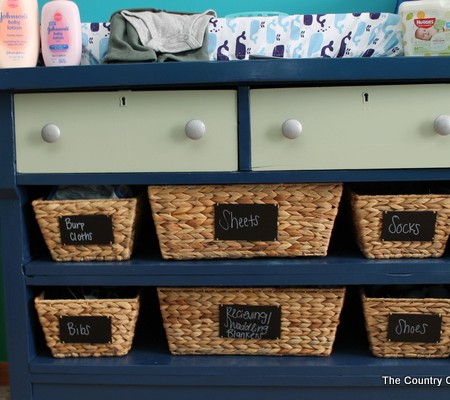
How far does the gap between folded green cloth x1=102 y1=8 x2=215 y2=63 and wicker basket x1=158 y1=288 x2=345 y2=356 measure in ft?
1.63

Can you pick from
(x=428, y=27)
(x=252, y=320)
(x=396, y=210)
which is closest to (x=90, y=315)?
(x=252, y=320)

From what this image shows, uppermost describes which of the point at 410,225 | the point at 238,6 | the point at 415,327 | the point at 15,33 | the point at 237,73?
the point at 238,6

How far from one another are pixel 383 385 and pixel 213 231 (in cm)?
48

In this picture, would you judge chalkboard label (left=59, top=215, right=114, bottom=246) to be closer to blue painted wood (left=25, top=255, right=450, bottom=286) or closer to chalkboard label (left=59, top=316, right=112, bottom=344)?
blue painted wood (left=25, top=255, right=450, bottom=286)

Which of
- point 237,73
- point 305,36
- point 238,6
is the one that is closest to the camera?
point 237,73

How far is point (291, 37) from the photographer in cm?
116

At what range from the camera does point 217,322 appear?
3.50ft

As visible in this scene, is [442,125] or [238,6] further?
[238,6]

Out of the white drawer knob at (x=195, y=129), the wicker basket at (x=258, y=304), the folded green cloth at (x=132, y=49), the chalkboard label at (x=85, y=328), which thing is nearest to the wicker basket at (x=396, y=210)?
the wicker basket at (x=258, y=304)

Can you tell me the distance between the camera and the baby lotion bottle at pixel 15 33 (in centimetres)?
106

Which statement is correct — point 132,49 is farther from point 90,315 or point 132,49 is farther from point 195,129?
point 90,315

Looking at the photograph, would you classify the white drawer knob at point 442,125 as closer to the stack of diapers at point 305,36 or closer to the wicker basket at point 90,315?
the stack of diapers at point 305,36

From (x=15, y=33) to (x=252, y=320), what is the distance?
800 millimetres

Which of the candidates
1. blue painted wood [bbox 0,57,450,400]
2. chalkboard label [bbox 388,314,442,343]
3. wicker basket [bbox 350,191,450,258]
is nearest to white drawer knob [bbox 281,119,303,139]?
blue painted wood [bbox 0,57,450,400]
